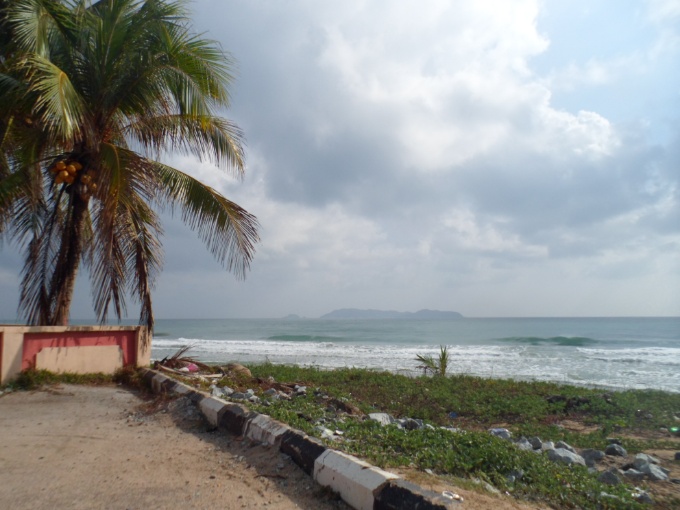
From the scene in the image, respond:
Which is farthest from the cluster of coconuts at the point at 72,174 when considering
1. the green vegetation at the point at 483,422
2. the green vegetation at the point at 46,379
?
the green vegetation at the point at 483,422

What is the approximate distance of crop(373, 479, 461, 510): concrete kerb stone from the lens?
103 inches

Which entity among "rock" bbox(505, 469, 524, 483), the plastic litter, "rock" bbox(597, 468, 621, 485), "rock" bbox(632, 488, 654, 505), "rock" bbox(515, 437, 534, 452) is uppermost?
the plastic litter

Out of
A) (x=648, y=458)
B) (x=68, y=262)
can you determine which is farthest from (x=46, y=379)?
(x=648, y=458)

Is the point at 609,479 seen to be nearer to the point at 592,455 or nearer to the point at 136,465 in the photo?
the point at 592,455

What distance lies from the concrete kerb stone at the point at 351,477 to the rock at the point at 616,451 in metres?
3.61

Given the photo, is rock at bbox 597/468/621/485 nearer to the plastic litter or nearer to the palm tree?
the plastic litter

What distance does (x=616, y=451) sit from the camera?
17.5 feet

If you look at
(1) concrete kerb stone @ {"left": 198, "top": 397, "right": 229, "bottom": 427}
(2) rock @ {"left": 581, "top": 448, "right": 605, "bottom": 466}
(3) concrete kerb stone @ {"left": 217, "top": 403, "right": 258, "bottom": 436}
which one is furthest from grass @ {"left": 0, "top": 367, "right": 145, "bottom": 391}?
(2) rock @ {"left": 581, "top": 448, "right": 605, "bottom": 466}

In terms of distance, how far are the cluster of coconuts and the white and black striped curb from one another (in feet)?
15.0

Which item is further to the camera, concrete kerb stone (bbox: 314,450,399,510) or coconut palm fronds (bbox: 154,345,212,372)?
coconut palm fronds (bbox: 154,345,212,372)

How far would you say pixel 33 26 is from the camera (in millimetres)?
7180

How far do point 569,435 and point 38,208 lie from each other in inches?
364

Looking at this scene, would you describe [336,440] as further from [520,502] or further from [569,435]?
[569,435]

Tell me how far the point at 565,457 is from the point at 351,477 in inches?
107
